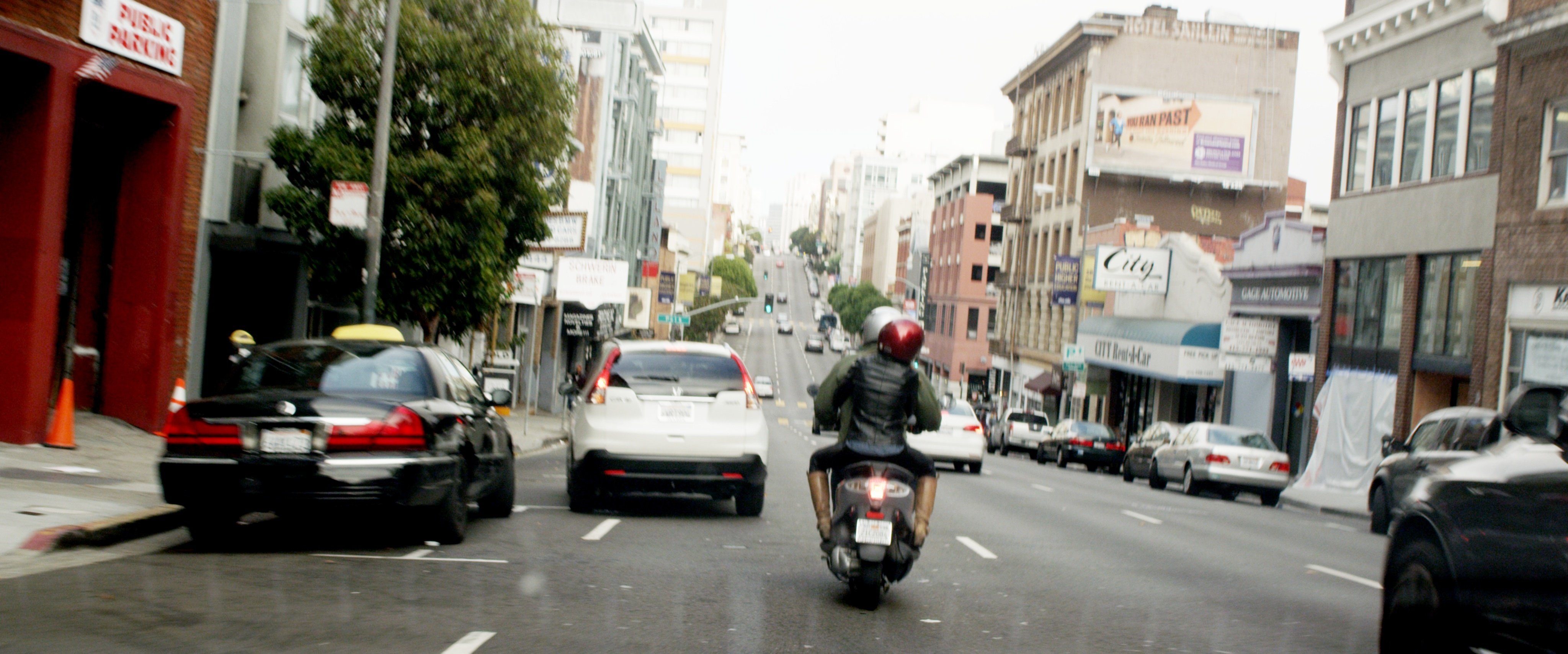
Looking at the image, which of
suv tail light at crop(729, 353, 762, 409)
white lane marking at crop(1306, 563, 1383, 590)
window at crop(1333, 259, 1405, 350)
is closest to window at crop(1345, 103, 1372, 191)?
window at crop(1333, 259, 1405, 350)

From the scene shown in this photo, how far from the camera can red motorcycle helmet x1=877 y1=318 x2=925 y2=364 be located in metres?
7.99

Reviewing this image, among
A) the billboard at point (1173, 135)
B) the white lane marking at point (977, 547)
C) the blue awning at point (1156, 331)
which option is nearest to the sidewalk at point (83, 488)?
the white lane marking at point (977, 547)

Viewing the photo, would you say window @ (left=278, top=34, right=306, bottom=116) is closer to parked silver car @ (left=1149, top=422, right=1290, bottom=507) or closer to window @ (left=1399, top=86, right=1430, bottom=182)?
parked silver car @ (left=1149, top=422, right=1290, bottom=507)

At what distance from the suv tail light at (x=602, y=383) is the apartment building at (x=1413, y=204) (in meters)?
17.2

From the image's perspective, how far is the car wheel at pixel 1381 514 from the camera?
17625mm

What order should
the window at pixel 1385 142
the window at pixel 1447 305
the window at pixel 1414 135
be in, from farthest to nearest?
1. the window at pixel 1385 142
2. the window at pixel 1414 135
3. the window at pixel 1447 305

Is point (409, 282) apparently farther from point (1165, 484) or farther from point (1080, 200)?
point (1080, 200)

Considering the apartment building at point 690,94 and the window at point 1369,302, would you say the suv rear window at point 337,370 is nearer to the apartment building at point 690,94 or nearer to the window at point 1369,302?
the window at point 1369,302

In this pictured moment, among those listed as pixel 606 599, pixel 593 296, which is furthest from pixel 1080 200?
pixel 606 599

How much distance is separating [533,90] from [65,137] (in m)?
6.23

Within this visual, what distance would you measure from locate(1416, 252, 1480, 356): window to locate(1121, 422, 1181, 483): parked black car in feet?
16.0

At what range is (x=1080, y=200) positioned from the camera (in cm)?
5184

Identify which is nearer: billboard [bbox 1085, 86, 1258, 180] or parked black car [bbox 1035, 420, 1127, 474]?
parked black car [bbox 1035, 420, 1127, 474]

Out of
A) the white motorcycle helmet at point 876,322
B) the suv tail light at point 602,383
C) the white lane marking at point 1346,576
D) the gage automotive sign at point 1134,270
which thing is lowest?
the white lane marking at point 1346,576
